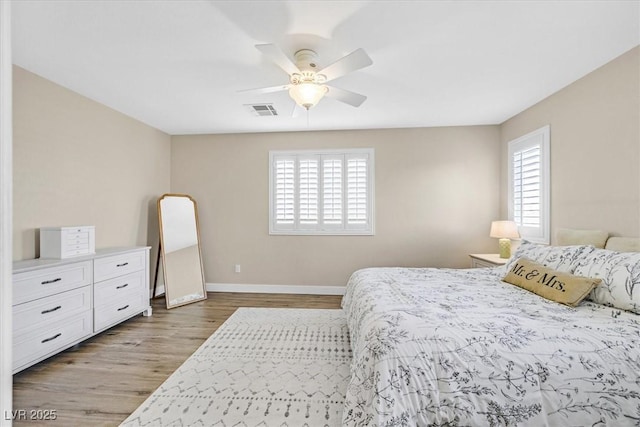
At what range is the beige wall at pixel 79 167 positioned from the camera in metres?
2.69

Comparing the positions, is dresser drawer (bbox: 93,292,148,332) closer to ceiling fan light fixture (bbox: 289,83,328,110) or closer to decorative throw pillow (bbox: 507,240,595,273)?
ceiling fan light fixture (bbox: 289,83,328,110)

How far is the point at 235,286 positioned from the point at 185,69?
3.28 metres

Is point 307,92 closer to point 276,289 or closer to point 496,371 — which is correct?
point 496,371

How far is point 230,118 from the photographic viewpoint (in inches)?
161

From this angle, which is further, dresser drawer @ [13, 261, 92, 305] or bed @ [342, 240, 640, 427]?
dresser drawer @ [13, 261, 92, 305]

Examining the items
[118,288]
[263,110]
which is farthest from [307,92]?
[118,288]

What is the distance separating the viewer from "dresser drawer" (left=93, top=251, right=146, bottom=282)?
301 centimetres

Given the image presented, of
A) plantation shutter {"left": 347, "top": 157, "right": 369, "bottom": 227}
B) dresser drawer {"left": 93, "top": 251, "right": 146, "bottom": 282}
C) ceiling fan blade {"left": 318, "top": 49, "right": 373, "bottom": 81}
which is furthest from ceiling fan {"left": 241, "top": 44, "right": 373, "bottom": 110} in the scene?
dresser drawer {"left": 93, "top": 251, "right": 146, "bottom": 282}

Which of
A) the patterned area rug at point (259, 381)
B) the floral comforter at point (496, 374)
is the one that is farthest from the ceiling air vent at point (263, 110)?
the floral comforter at point (496, 374)

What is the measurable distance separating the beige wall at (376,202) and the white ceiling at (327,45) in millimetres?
1021

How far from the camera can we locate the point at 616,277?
1981mm

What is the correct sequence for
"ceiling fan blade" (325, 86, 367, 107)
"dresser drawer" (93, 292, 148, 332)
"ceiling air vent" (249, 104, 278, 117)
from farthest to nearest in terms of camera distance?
"ceiling air vent" (249, 104, 278, 117), "dresser drawer" (93, 292, 148, 332), "ceiling fan blade" (325, 86, 367, 107)

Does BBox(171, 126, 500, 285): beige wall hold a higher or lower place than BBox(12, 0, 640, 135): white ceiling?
lower

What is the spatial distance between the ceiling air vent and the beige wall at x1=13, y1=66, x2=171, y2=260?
1.80m
